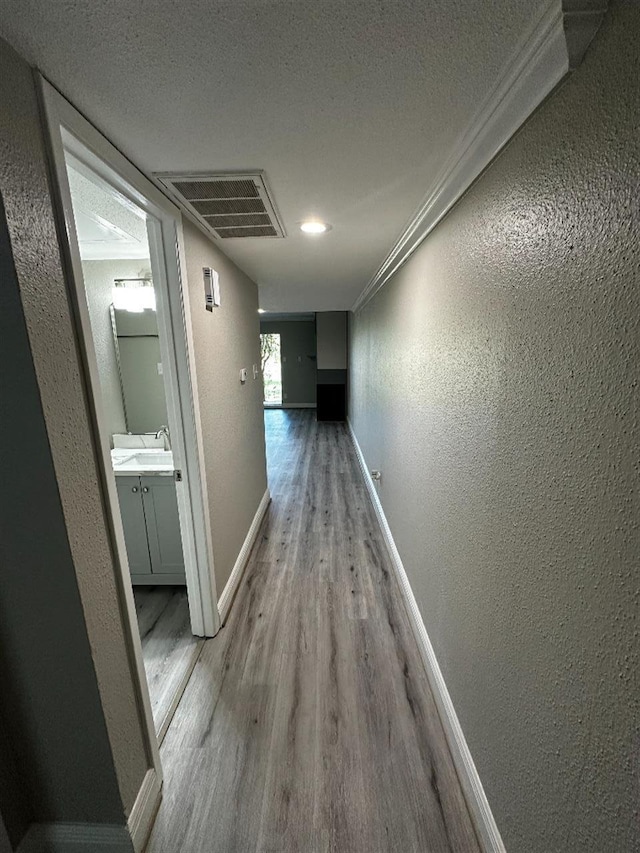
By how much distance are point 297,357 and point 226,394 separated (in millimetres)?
7023

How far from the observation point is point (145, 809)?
1170mm

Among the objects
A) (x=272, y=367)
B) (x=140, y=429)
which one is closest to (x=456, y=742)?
(x=140, y=429)

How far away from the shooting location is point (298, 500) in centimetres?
378

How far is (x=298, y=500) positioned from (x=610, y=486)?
10.9 feet

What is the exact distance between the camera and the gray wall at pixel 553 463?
59 centimetres

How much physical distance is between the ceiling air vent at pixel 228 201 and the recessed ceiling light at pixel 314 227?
0.38 feet

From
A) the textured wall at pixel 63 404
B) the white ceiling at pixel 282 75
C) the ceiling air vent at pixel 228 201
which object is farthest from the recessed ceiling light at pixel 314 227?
the textured wall at pixel 63 404

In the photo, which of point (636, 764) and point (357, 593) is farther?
point (357, 593)

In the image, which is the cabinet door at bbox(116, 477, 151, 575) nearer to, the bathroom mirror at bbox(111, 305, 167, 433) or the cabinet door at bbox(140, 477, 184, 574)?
the cabinet door at bbox(140, 477, 184, 574)

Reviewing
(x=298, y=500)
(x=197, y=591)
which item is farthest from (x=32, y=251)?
(x=298, y=500)

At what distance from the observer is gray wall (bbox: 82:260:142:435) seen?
2439mm

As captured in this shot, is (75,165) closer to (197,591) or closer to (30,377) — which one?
(30,377)

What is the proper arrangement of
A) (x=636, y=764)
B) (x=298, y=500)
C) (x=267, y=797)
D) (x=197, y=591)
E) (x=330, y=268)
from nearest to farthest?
(x=636, y=764)
(x=267, y=797)
(x=197, y=591)
(x=330, y=268)
(x=298, y=500)

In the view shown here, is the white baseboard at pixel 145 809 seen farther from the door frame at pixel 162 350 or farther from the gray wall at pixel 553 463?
the gray wall at pixel 553 463
